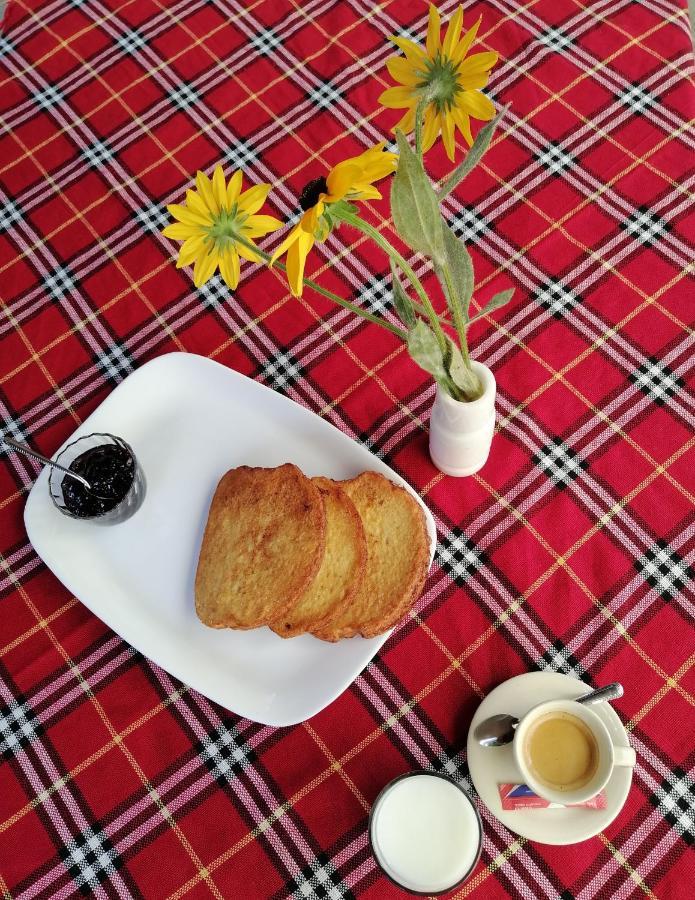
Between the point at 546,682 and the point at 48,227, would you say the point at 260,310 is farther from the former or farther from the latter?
the point at 546,682

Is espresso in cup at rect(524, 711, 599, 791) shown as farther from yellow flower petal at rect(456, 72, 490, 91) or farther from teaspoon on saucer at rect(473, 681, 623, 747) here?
yellow flower petal at rect(456, 72, 490, 91)

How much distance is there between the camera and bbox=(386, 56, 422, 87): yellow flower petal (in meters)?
0.76

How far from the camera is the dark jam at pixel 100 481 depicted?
1.06 m

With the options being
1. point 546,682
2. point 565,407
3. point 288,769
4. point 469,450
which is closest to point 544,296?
point 565,407

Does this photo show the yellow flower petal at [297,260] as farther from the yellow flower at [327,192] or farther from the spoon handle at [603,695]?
the spoon handle at [603,695]

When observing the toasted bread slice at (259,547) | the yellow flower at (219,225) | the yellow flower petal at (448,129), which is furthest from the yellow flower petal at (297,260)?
the toasted bread slice at (259,547)

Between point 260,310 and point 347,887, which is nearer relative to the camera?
point 347,887

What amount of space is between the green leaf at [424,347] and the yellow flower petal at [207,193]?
234 millimetres

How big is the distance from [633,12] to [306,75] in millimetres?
600

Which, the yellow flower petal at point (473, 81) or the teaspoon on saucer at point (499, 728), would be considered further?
the teaspoon on saucer at point (499, 728)

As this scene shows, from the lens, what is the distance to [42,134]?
4.63 feet

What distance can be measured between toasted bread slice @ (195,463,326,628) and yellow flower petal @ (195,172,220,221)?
386mm

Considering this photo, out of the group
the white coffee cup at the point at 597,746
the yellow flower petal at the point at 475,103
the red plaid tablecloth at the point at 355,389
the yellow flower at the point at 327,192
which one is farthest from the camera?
the red plaid tablecloth at the point at 355,389

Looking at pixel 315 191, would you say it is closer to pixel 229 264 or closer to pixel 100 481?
pixel 229 264
